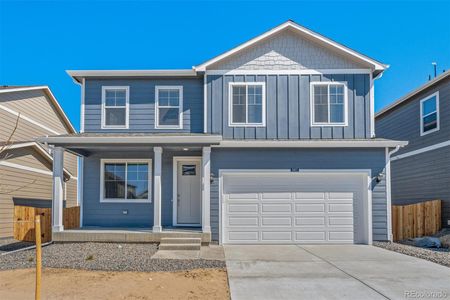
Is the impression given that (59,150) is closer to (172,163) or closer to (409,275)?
(172,163)

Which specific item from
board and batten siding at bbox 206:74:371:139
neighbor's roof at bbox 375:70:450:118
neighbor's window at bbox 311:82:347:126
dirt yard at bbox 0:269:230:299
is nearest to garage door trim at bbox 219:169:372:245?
board and batten siding at bbox 206:74:371:139

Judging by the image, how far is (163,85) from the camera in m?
12.4

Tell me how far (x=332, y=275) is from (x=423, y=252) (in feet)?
13.3

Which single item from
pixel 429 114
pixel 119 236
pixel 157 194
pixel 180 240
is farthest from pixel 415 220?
pixel 119 236

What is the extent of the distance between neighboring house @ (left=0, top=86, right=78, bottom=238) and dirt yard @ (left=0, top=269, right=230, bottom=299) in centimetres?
595

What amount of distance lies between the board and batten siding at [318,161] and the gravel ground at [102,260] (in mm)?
3290

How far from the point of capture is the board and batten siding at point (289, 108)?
1173cm

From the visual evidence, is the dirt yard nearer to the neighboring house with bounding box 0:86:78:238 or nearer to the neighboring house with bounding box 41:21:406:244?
the neighboring house with bounding box 41:21:406:244

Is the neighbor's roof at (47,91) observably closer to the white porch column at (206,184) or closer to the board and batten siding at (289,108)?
the board and batten siding at (289,108)

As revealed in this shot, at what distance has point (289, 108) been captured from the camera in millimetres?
11820

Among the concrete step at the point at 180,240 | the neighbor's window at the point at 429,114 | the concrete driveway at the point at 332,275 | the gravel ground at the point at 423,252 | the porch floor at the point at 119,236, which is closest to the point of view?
the concrete driveway at the point at 332,275

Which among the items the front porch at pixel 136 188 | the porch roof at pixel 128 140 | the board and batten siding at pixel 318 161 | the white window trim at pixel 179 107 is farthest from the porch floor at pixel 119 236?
the white window trim at pixel 179 107

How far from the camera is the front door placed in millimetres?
11984

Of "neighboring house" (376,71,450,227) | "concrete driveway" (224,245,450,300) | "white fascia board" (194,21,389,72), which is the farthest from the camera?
"neighboring house" (376,71,450,227)
